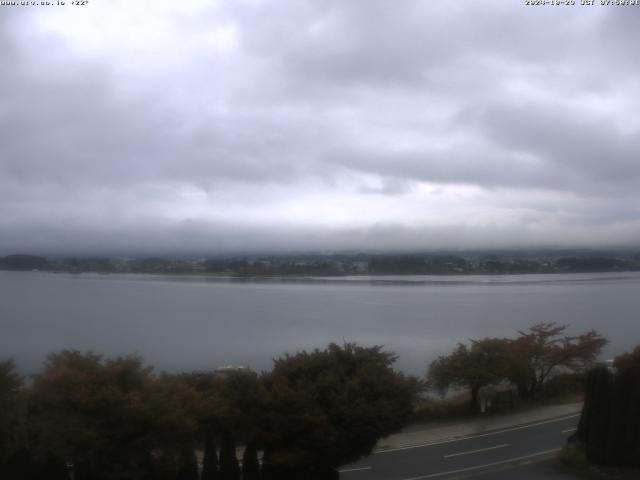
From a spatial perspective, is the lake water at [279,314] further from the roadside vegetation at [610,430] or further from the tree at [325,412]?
the roadside vegetation at [610,430]

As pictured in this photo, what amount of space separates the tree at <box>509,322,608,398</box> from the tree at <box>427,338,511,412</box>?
1715mm

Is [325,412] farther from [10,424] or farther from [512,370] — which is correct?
[512,370]

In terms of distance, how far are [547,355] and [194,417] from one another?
19605 mm

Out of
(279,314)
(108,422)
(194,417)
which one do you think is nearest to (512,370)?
(194,417)

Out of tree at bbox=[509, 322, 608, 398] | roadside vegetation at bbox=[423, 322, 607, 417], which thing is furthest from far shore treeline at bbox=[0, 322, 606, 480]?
tree at bbox=[509, 322, 608, 398]

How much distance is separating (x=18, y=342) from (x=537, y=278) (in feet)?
214

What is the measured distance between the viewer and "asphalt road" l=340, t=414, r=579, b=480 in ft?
48.2

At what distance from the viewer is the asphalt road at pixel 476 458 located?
14.7m

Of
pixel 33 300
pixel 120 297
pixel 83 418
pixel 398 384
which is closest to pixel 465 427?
pixel 398 384

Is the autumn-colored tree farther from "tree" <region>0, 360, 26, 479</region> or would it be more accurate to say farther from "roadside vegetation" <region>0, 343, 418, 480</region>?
"tree" <region>0, 360, 26, 479</region>

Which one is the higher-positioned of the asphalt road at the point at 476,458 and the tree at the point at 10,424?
the tree at the point at 10,424

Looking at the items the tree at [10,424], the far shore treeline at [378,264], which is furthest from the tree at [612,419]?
the far shore treeline at [378,264]

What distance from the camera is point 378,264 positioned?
67062 mm

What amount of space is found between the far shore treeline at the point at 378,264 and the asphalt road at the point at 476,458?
4520 cm
